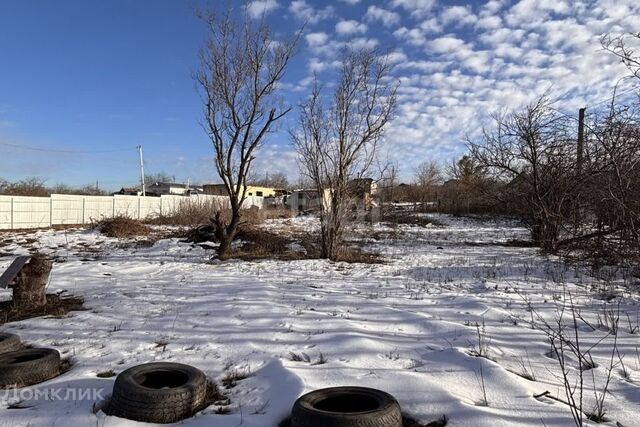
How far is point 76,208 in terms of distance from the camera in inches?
1041

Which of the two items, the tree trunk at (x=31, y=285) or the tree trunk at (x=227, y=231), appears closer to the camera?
the tree trunk at (x=31, y=285)

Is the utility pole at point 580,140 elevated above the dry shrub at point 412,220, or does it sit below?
above

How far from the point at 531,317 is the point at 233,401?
405 centimetres

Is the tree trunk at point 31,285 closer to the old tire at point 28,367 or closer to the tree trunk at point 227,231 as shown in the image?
the old tire at point 28,367

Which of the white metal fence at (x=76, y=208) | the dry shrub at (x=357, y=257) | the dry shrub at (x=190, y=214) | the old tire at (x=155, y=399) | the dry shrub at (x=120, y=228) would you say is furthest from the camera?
the dry shrub at (x=190, y=214)

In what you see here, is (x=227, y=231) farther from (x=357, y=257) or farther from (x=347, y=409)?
(x=347, y=409)

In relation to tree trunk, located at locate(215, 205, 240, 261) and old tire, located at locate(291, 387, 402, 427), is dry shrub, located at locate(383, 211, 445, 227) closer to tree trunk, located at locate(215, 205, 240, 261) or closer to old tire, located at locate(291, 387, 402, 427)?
tree trunk, located at locate(215, 205, 240, 261)

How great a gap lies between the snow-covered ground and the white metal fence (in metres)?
17.0

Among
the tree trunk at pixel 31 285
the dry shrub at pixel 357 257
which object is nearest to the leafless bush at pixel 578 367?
the dry shrub at pixel 357 257

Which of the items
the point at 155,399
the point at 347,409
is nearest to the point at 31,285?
the point at 155,399

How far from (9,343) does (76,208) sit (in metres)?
25.2

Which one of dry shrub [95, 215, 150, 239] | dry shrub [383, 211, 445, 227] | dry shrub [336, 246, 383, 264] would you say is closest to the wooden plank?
dry shrub [336, 246, 383, 264]

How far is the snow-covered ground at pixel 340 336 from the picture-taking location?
10.6ft

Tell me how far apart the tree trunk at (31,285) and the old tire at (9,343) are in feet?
6.57
